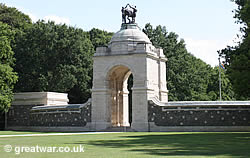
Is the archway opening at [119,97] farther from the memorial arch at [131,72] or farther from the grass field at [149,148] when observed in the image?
the grass field at [149,148]

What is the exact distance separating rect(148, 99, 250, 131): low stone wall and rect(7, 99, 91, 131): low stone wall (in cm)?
707

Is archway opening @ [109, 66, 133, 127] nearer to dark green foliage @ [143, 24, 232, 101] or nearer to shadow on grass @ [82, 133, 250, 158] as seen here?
dark green foliage @ [143, 24, 232, 101]

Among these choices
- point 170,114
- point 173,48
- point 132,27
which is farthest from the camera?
point 173,48

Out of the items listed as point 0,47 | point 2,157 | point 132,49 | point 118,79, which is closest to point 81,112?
point 118,79

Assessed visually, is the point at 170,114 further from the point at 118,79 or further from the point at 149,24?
the point at 149,24

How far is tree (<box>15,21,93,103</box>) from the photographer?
157ft

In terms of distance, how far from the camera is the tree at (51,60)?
1886 inches

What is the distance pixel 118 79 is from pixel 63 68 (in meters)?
10.6

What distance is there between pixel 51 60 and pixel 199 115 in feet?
76.9

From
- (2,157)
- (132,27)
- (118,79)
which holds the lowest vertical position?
(2,157)

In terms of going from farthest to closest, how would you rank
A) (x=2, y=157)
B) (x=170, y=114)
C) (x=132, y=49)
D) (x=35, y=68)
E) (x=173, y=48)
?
(x=173, y=48) → (x=35, y=68) → (x=132, y=49) → (x=170, y=114) → (x=2, y=157)

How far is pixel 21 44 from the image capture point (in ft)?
160

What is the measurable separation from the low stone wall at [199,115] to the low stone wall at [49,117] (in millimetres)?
7070

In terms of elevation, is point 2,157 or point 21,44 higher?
point 21,44
